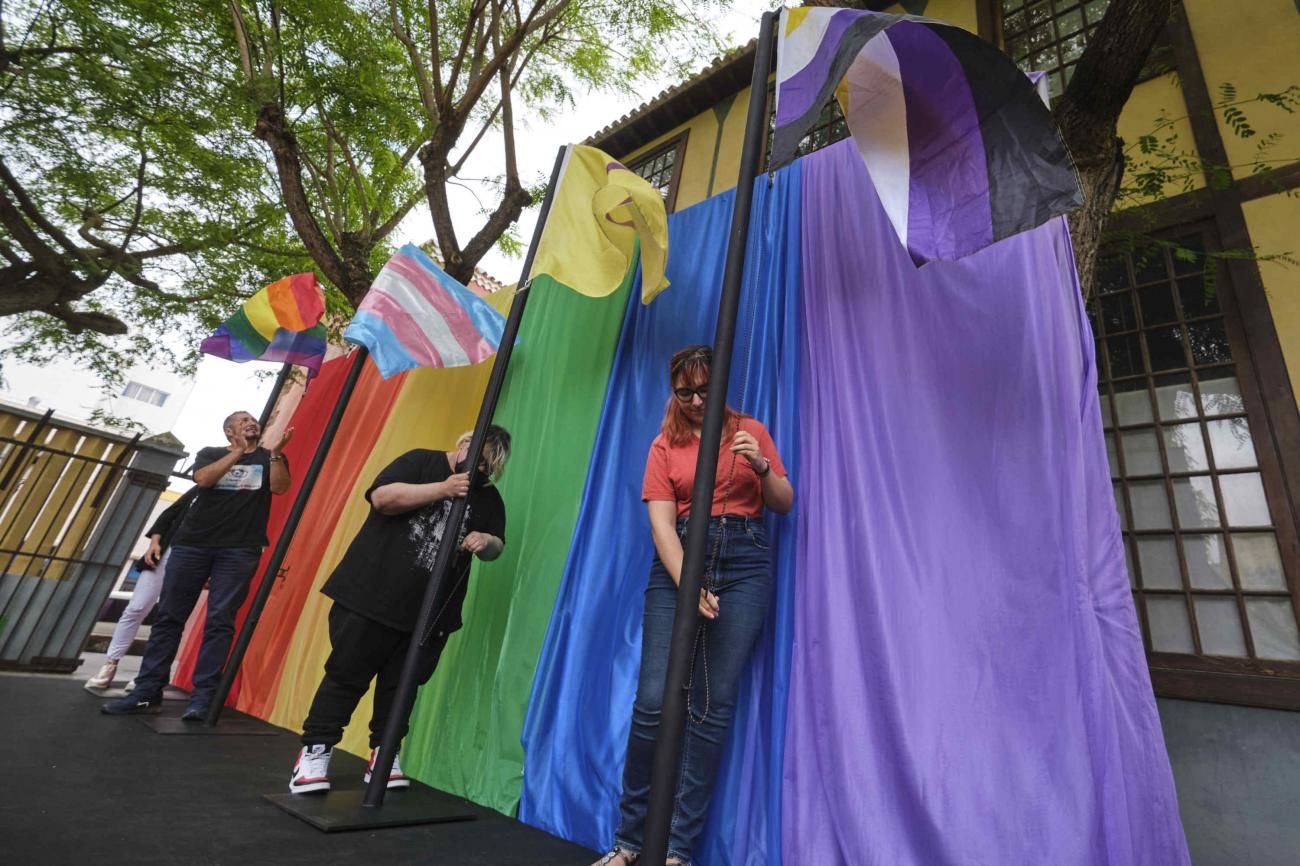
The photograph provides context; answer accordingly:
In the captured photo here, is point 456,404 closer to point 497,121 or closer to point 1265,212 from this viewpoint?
point 497,121

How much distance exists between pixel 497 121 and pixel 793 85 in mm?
5174

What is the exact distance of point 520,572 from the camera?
109 inches

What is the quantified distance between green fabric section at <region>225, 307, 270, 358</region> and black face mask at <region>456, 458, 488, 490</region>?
8.69 feet

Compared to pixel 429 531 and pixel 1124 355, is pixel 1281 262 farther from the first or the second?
pixel 429 531

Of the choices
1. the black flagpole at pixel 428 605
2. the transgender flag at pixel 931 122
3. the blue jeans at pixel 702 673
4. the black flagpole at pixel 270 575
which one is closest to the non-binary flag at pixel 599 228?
the black flagpole at pixel 428 605

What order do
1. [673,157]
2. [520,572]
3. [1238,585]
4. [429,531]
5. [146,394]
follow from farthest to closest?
[146,394]
[673,157]
[1238,585]
[520,572]
[429,531]

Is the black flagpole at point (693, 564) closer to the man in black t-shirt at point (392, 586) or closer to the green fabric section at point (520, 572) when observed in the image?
the man in black t-shirt at point (392, 586)

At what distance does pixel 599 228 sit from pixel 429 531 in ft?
4.87

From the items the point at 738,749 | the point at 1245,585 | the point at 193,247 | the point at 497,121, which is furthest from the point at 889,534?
the point at 193,247

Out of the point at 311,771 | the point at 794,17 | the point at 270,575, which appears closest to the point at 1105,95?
the point at 794,17

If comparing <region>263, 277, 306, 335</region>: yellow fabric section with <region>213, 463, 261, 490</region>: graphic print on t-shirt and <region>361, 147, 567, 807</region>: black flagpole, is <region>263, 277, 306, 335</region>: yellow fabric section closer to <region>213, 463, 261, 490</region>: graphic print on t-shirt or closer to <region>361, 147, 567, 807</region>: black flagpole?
<region>213, 463, 261, 490</region>: graphic print on t-shirt

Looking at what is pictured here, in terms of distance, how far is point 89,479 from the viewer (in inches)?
189

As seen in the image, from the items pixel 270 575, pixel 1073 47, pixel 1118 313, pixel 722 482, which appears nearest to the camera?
pixel 722 482

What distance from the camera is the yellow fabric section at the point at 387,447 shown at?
3447 mm
